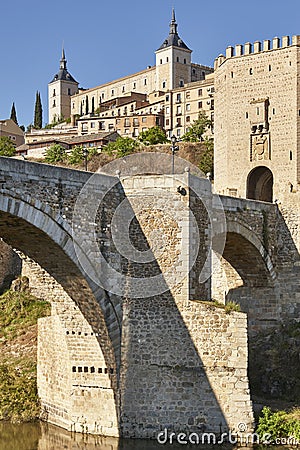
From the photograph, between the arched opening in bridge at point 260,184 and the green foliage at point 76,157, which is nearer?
the arched opening in bridge at point 260,184

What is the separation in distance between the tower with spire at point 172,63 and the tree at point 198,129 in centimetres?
1657

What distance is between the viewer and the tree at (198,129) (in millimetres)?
59700

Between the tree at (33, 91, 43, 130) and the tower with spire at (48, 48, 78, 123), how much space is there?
525 centimetres

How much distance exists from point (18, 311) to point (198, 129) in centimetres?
3838

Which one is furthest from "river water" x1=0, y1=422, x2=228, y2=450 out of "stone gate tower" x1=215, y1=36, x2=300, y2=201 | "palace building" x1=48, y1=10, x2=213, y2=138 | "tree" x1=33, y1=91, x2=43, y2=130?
A: "tree" x1=33, y1=91, x2=43, y2=130

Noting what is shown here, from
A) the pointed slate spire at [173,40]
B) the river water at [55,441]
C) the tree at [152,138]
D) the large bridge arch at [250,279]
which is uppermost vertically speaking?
the pointed slate spire at [173,40]

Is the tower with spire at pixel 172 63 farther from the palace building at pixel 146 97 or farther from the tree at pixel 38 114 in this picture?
the tree at pixel 38 114

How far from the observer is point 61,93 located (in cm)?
10075

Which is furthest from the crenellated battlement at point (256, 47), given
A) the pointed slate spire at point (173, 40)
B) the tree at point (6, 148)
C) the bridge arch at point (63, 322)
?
the pointed slate spire at point (173, 40)

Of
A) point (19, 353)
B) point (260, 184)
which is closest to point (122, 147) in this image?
point (260, 184)

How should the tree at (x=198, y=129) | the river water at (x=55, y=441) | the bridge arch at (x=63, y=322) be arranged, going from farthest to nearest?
the tree at (x=198, y=129), the river water at (x=55, y=441), the bridge arch at (x=63, y=322)

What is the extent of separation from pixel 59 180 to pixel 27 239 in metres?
1.66

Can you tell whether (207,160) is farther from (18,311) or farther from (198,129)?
(18,311)

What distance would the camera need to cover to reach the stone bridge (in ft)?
54.6
